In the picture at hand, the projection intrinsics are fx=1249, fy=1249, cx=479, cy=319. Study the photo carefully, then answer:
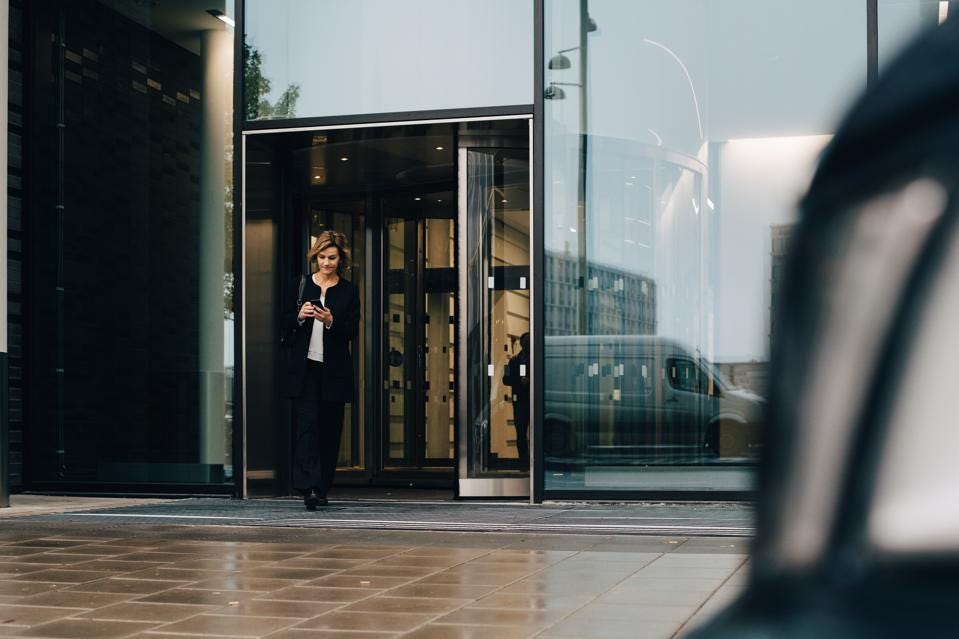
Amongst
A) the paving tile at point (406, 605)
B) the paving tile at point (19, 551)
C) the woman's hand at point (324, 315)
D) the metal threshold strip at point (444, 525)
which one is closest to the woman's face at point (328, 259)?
the woman's hand at point (324, 315)

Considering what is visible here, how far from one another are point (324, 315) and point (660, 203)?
2436 mm

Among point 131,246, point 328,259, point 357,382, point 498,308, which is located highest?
point 131,246

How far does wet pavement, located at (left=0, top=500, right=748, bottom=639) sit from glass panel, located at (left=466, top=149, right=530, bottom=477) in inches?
86.2

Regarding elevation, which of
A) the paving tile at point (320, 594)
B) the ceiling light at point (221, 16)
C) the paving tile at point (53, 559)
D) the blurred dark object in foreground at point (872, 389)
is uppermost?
the ceiling light at point (221, 16)

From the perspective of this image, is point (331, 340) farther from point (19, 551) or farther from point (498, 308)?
point (19, 551)

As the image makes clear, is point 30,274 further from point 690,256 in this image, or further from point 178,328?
point 690,256

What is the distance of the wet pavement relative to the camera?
156 inches

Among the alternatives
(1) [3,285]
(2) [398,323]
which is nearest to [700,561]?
(1) [3,285]

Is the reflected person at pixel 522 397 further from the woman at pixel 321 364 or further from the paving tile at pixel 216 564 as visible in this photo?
the paving tile at pixel 216 564

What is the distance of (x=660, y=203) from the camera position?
859cm

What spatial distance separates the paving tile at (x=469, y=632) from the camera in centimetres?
375

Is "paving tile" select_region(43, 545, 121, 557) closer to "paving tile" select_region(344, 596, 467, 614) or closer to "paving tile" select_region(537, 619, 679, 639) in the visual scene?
"paving tile" select_region(344, 596, 467, 614)

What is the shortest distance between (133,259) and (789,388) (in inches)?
387

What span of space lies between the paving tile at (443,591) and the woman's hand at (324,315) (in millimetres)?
3394
